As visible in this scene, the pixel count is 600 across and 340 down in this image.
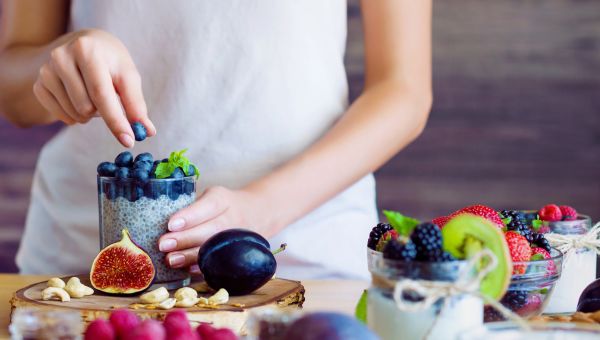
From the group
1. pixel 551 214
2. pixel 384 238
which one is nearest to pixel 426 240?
pixel 384 238

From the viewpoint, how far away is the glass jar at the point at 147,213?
143cm

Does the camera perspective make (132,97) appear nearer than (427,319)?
No

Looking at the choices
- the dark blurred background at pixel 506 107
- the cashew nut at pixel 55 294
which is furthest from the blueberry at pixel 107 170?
the dark blurred background at pixel 506 107

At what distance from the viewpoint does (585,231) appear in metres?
1.40

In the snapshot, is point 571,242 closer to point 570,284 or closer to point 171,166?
point 570,284

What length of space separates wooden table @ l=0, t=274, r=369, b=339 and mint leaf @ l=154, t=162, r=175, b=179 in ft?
1.03

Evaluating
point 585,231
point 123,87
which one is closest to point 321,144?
point 123,87

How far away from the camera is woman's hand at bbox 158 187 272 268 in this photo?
4.69 ft

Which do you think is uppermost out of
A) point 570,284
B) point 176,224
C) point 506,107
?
point 176,224

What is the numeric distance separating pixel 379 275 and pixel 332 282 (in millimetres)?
702

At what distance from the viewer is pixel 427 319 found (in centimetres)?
98

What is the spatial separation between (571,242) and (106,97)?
76 centimetres

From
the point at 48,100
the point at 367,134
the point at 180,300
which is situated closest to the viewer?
the point at 180,300

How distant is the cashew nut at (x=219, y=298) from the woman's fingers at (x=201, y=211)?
7.1 inches
